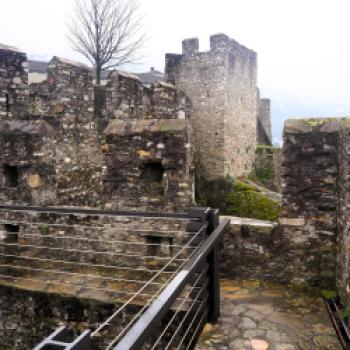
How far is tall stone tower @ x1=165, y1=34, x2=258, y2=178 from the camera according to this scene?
54.7 feet

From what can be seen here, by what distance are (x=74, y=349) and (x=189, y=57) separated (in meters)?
16.7

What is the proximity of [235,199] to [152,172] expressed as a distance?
30.9 feet

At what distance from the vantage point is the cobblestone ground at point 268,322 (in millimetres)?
3688

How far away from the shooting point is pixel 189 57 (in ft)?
56.4

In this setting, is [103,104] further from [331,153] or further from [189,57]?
[189,57]

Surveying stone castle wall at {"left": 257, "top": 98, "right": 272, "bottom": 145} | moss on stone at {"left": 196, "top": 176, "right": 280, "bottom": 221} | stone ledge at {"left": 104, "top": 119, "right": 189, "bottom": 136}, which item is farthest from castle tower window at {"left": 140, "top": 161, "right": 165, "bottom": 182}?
stone castle wall at {"left": 257, "top": 98, "right": 272, "bottom": 145}

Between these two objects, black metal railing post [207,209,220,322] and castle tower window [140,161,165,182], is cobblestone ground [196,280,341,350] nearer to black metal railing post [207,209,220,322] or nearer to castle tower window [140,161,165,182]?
black metal railing post [207,209,220,322]

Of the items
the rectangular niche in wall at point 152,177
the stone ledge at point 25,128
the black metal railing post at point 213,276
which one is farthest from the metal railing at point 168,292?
the stone ledge at point 25,128

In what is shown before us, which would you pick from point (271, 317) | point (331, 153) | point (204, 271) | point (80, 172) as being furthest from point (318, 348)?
point (80, 172)

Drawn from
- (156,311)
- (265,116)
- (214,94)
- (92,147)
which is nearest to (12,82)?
(92,147)

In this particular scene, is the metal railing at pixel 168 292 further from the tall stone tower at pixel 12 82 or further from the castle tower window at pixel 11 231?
the tall stone tower at pixel 12 82

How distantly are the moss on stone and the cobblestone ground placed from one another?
321 inches

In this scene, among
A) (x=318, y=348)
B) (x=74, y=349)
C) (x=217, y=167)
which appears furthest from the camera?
(x=217, y=167)

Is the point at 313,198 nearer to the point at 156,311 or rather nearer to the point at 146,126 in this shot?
the point at 146,126
